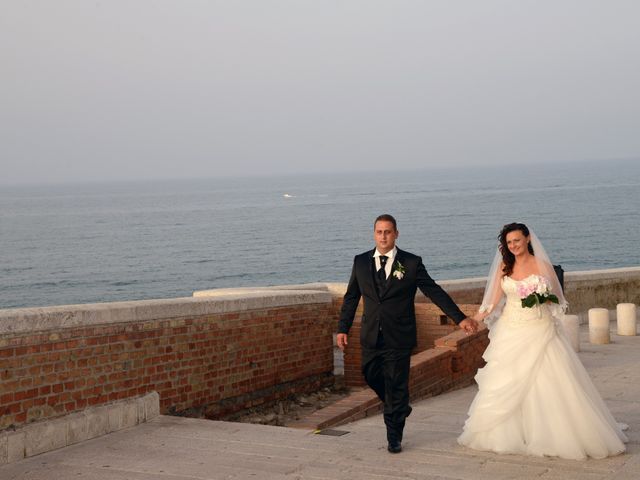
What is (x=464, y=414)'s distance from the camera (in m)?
9.88

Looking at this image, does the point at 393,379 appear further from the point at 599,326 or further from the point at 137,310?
the point at 599,326

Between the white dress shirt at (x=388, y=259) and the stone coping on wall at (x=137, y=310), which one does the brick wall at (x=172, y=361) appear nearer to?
the stone coping on wall at (x=137, y=310)

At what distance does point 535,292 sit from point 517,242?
0.43 m

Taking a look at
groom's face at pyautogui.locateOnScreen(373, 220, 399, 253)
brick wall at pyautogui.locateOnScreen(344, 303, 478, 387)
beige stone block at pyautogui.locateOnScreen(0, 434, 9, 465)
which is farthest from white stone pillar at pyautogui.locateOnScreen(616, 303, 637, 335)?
beige stone block at pyautogui.locateOnScreen(0, 434, 9, 465)

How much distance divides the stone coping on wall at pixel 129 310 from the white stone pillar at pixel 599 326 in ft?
18.4

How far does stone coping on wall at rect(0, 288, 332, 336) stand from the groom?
2.30m

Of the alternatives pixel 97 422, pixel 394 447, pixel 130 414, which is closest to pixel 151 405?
pixel 130 414

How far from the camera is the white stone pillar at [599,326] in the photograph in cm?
1573

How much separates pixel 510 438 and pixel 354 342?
6.52 m

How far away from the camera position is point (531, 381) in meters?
7.76

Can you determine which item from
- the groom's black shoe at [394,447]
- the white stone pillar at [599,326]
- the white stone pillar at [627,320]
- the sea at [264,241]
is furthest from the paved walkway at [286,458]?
the sea at [264,241]

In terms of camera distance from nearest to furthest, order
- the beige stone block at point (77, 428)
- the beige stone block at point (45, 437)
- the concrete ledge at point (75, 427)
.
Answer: the concrete ledge at point (75, 427) < the beige stone block at point (45, 437) < the beige stone block at point (77, 428)

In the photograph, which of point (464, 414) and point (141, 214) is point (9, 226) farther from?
point (464, 414)

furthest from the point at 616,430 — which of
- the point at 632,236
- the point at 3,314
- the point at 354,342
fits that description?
the point at 632,236
